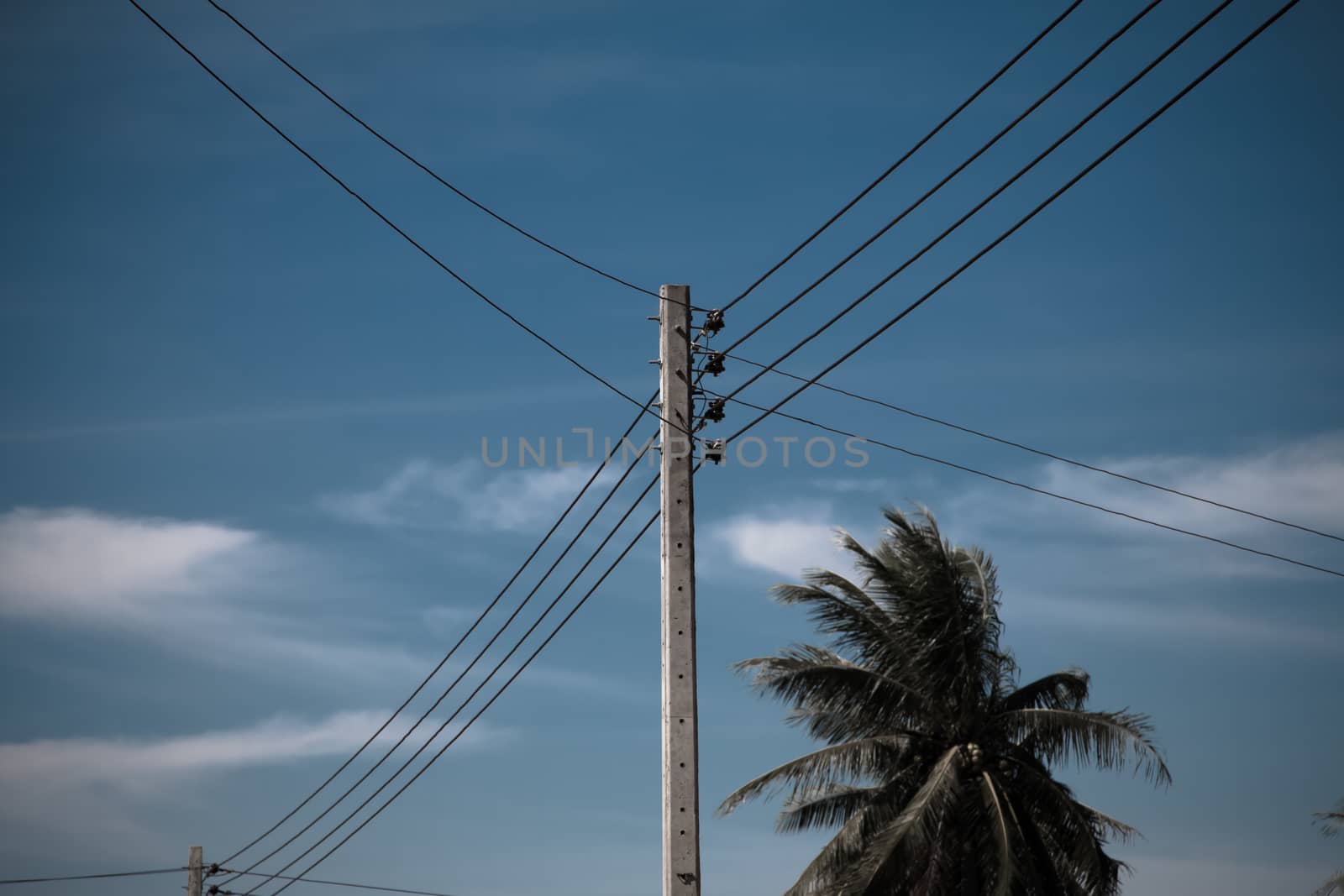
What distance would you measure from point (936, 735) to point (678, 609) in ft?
33.2

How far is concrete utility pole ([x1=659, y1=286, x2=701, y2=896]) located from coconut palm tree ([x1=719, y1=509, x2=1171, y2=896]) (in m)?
8.08

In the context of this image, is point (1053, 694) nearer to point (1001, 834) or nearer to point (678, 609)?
point (1001, 834)

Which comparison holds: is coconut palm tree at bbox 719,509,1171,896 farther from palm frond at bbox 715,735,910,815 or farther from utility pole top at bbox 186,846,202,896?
utility pole top at bbox 186,846,202,896

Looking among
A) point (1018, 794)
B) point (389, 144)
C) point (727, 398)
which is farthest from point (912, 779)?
point (389, 144)

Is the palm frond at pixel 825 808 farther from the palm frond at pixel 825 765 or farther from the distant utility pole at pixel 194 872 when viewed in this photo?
the distant utility pole at pixel 194 872

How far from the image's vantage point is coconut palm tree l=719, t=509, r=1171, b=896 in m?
18.5

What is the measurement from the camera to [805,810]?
68.6 feet

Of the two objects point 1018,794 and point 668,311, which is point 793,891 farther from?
point 668,311

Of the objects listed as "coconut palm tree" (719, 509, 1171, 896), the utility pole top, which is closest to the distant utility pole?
the utility pole top

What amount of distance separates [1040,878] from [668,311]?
429 inches

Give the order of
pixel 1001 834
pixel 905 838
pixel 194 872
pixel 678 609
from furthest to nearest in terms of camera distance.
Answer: pixel 194 872 < pixel 1001 834 < pixel 905 838 < pixel 678 609

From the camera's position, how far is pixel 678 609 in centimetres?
1102

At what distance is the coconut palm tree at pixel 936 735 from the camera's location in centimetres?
1845

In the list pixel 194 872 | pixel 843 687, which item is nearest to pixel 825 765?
pixel 843 687
